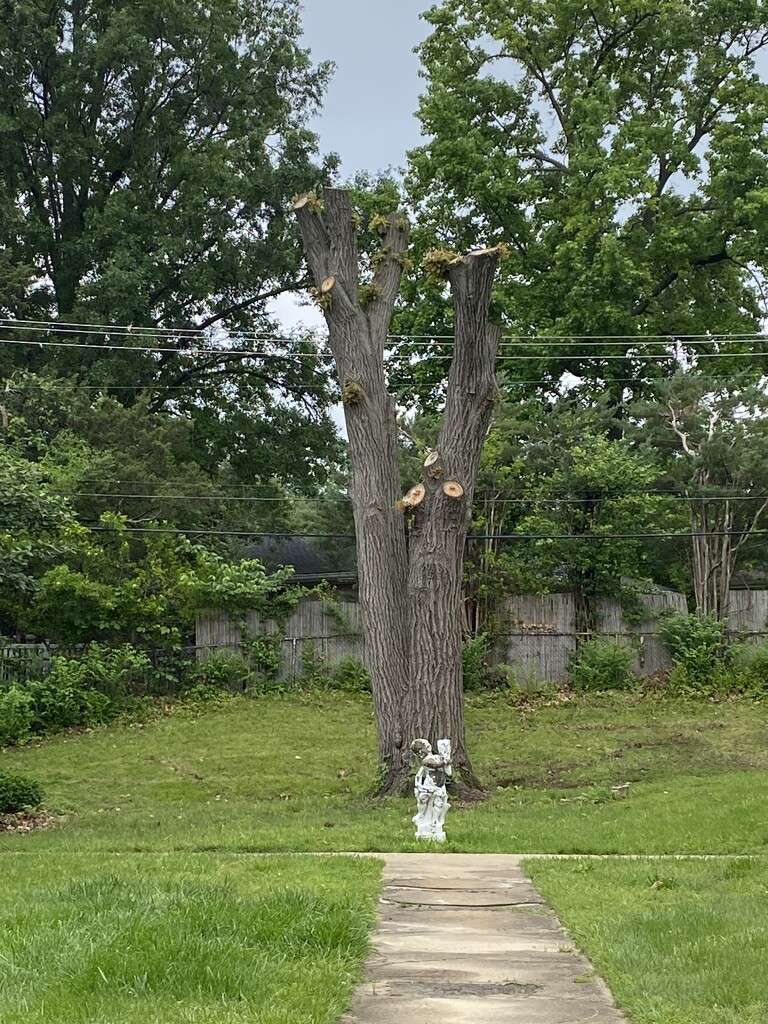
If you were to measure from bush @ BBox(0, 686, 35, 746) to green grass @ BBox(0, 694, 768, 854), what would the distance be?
1.72ft

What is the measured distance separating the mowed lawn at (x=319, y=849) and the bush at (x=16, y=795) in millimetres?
412

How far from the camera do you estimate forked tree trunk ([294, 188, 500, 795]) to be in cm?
1268

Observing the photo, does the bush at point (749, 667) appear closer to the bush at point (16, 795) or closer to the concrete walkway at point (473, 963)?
the bush at point (16, 795)

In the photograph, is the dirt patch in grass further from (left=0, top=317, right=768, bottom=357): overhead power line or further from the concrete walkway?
(left=0, top=317, right=768, bottom=357): overhead power line

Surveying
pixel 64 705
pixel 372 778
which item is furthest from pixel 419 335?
pixel 372 778

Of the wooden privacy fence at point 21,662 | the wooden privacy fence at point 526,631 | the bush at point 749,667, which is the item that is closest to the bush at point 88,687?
the wooden privacy fence at point 21,662

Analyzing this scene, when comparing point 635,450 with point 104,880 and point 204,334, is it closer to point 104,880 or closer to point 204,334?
point 204,334

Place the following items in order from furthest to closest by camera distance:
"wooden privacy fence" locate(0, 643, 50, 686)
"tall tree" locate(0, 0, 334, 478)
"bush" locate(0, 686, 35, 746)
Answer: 1. "tall tree" locate(0, 0, 334, 478)
2. "wooden privacy fence" locate(0, 643, 50, 686)
3. "bush" locate(0, 686, 35, 746)

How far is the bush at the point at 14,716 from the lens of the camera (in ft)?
57.7

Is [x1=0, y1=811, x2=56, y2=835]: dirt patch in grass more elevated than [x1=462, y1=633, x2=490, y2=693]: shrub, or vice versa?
[x1=462, y1=633, x2=490, y2=693]: shrub

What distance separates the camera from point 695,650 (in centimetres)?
2080

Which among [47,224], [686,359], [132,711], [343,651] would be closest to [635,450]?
[686,359]

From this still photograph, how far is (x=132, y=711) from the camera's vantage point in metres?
19.8

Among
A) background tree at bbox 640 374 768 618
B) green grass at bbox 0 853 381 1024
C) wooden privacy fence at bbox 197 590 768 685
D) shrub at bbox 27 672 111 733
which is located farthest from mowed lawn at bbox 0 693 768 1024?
background tree at bbox 640 374 768 618
